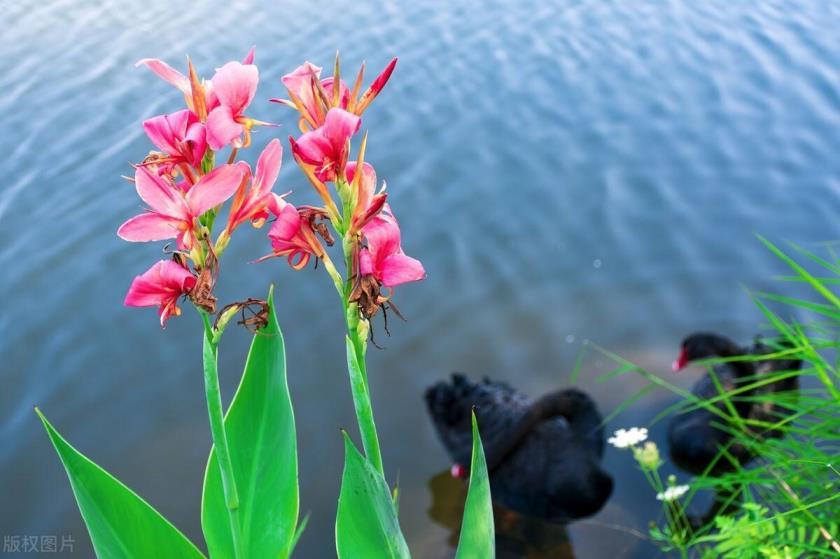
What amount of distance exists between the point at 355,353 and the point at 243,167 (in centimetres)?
30

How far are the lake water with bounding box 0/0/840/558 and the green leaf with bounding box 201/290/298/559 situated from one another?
66.9 inches

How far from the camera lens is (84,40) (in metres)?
6.36

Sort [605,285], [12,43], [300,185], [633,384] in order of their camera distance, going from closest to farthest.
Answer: [633,384] → [605,285] → [300,185] → [12,43]

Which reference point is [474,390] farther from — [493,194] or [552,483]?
[493,194]

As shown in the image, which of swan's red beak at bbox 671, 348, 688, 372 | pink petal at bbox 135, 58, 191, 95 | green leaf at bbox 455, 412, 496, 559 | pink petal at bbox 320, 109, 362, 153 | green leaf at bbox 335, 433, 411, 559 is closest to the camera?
pink petal at bbox 320, 109, 362, 153

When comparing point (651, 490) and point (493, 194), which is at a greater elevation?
point (493, 194)

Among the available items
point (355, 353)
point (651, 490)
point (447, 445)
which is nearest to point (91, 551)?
point (447, 445)

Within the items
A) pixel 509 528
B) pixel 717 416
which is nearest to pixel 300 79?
pixel 509 528

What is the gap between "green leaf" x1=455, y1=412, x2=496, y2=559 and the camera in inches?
57.6

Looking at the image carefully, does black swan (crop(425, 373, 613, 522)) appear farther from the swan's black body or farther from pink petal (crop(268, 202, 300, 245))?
pink petal (crop(268, 202, 300, 245))

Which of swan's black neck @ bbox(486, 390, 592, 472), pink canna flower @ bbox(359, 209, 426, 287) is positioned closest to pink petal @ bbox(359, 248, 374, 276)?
pink canna flower @ bbox(359, 209, 426, 287)

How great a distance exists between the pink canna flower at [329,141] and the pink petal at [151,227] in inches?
7.8

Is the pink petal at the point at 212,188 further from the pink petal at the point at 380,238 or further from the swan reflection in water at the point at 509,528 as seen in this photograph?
the swan reflection in water at the point at 509,528

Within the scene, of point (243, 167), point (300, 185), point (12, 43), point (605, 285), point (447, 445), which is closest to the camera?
point (243, 167)
